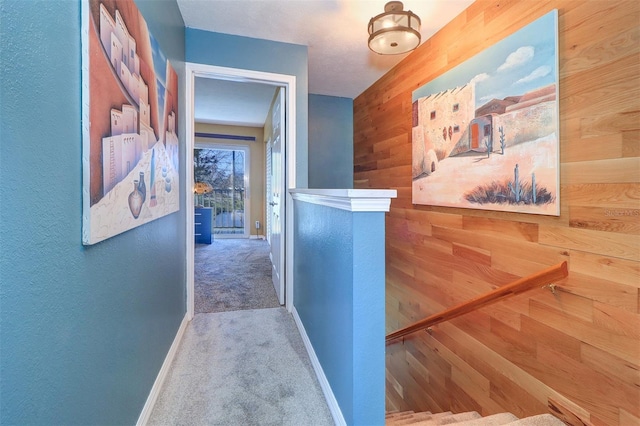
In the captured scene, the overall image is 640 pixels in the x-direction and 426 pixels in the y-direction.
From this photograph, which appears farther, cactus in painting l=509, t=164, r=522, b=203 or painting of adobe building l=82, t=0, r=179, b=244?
cactus in painting l=509, t=164, r=522, b=203

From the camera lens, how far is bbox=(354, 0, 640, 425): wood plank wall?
1.26m

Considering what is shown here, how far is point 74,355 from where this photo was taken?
81 cm

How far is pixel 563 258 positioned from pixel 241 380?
1844mm

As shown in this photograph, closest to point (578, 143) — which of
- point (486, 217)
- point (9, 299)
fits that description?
point (486, 217)

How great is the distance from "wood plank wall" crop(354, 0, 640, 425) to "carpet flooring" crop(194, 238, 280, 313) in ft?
5.15

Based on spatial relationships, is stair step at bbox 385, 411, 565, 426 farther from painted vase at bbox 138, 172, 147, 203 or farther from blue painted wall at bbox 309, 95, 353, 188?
blue painted wall at bbox 309, 95, 353, 188

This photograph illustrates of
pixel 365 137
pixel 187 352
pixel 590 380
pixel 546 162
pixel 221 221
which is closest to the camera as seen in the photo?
pixel 590 380

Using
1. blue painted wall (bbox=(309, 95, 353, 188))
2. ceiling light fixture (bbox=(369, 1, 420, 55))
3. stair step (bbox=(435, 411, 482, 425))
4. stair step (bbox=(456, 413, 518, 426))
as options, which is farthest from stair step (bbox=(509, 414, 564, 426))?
blue painted wall (bbox=(309, 95, 353, 188))

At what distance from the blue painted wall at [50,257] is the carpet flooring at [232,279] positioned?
1.64m

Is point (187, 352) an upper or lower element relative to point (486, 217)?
lower

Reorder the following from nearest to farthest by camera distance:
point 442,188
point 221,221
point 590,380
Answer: point 590,380 < point 442,188 < point 221,221

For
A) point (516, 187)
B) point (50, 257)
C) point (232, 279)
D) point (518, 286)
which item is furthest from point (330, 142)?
point (50, 257)

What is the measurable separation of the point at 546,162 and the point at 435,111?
1.06m

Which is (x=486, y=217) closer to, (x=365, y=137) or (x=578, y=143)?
(x=578, y=143)
